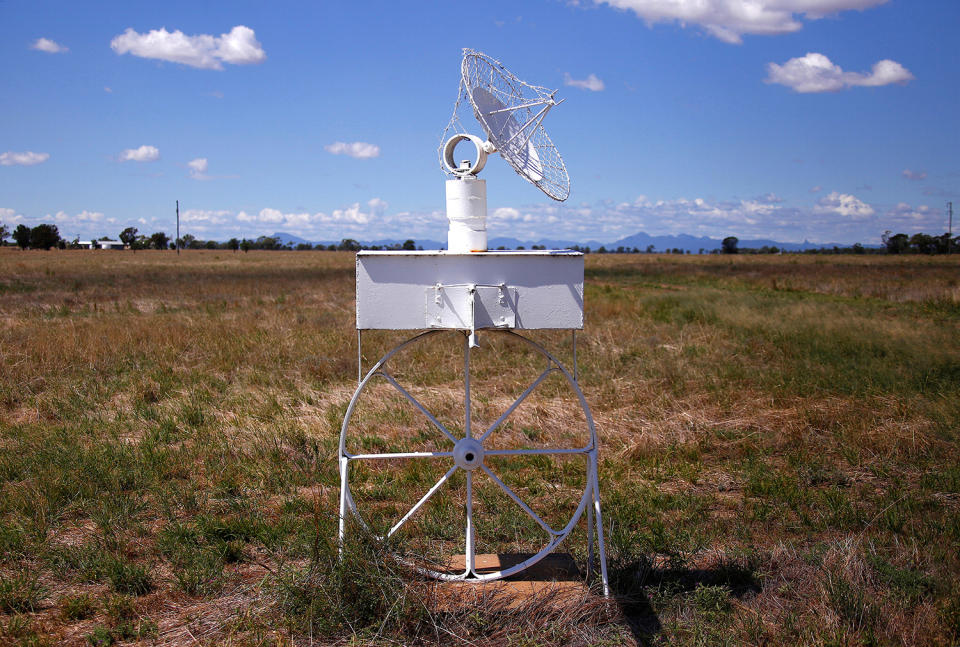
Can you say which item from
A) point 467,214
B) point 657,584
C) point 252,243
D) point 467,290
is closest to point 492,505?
point 657,584

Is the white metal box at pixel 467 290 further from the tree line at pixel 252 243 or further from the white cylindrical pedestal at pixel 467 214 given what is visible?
the tree line at pixel 252 243

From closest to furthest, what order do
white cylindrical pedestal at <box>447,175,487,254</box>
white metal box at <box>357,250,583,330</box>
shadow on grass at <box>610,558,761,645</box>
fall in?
1. white metal box at <box>357,250,583,330</box>
2. shadow on grass at <box>610,558,761,645</box>
3. white cylindrical pedestal at <box>447,175,487,254</box>

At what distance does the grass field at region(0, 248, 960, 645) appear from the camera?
12.3ft

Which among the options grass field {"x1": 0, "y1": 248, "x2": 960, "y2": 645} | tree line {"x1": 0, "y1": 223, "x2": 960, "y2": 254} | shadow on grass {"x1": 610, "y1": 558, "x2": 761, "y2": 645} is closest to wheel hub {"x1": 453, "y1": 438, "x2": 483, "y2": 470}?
grass field {"x1": 0, "y1": 248, "x2": 960, "y2": 645}

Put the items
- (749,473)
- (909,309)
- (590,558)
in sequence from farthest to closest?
(909,309)
(749,473)
(590,558)

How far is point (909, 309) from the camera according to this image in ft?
62.0

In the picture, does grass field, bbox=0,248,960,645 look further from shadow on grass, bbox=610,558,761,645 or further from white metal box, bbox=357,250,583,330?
white metal box, bbox=357,250,583,330

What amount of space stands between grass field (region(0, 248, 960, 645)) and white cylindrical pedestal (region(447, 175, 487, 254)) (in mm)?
1752

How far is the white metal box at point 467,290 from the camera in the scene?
3.86 meters

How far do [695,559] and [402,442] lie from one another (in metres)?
3.26

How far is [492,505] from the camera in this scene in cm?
559

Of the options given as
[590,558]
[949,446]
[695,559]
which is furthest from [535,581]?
[949,446]

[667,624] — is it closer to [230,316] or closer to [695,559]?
[695,559]

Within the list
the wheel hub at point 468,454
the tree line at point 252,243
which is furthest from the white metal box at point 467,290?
the tree line at point 252,243
